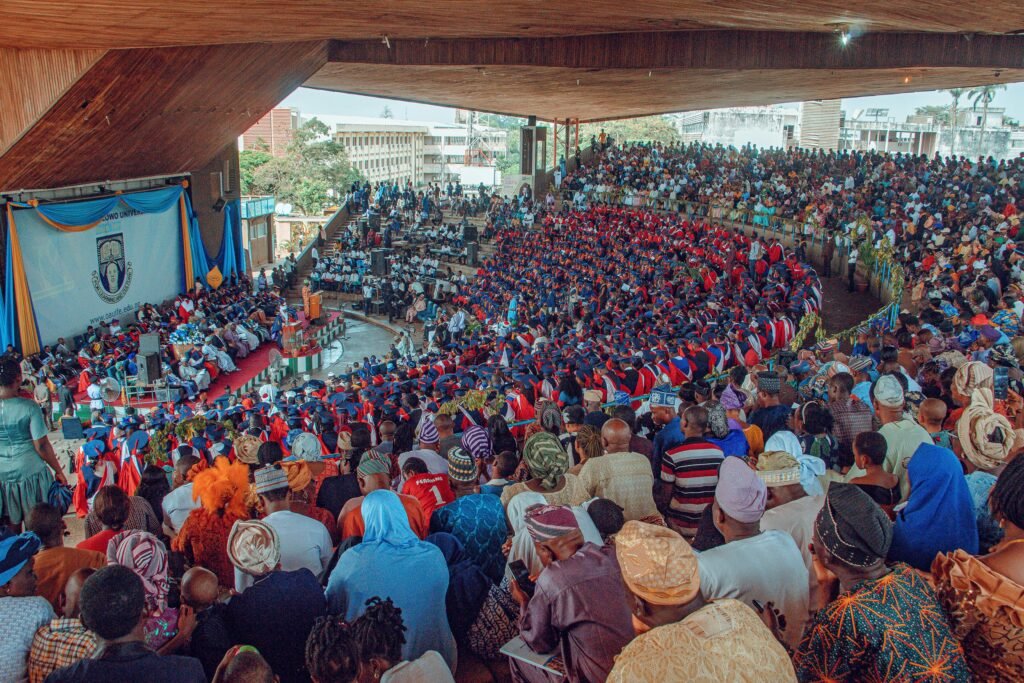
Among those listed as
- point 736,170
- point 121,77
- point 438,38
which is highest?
point 438,38

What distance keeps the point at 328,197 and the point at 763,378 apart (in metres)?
49.2

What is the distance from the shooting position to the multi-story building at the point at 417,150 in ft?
217

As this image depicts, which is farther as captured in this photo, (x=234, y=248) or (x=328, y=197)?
(x=328, y=197)

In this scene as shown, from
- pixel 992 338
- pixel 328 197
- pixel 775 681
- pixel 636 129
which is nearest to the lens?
pixel 775 681

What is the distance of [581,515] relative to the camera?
3.36 meters

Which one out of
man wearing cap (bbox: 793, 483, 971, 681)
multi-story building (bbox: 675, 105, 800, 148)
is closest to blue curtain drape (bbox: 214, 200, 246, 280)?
man wearing cap (bbox: 793, 483, 971, 681)

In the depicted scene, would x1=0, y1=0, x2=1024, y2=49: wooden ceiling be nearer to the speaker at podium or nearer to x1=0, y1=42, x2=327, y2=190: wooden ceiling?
x1=0, y1=42, x2=327, y2=190: wooden ceiling

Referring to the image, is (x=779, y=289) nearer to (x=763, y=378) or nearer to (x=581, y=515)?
(x=763, y=378)

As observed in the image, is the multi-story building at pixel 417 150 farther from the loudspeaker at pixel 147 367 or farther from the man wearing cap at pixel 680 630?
the man wearing cap at pixel 680 630

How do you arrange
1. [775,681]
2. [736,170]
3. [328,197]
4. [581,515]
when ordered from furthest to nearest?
1. [328,197]
2. [736,170]
3. [581,515]
4. [775,681]

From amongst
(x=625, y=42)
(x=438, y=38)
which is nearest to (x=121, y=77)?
(x=438, y=38)

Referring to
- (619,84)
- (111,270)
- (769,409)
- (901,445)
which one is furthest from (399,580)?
(111,270)

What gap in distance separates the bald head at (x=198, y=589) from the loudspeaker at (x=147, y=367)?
42.4 ft

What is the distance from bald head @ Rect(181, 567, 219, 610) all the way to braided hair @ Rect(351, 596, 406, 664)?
72 cm
